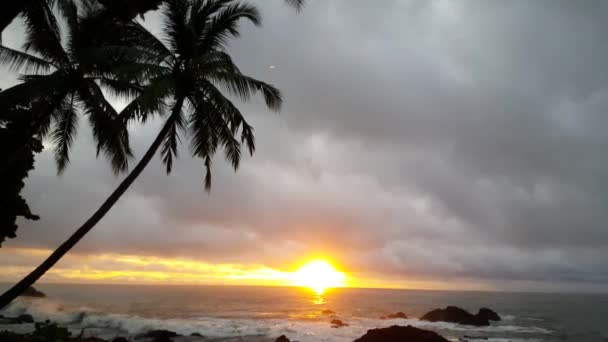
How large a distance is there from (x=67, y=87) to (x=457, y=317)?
162 ft

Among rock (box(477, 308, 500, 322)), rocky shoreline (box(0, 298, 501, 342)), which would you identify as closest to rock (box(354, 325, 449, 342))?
rocky shoreline (box(0, 298, 501, 342))

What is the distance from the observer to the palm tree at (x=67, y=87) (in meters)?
13.0

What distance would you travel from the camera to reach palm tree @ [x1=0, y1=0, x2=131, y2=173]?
1300 cm

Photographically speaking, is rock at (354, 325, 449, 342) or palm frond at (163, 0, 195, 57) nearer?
palm frond at (163, 0, 195, 57)

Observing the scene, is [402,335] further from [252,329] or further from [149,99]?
[252,329]

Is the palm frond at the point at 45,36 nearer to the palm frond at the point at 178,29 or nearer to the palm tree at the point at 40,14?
the palm tree at the point at 40,14

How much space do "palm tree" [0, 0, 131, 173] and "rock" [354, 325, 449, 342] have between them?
15.7m

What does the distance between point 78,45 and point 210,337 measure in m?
27.5

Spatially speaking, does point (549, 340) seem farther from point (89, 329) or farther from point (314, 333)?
point (89, 329)

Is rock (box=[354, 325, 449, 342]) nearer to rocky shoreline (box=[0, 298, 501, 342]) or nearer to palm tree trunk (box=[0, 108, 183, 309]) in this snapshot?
rocky shoreline (box=[0, 298, 501, 342])

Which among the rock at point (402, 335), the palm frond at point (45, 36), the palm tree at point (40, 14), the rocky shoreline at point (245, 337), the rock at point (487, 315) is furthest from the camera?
the rock at point (487, 315)

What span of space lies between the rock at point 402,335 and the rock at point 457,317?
100ft

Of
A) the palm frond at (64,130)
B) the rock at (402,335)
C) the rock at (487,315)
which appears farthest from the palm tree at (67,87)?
the rock at (487,315)

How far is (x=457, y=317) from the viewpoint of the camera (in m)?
50.3
